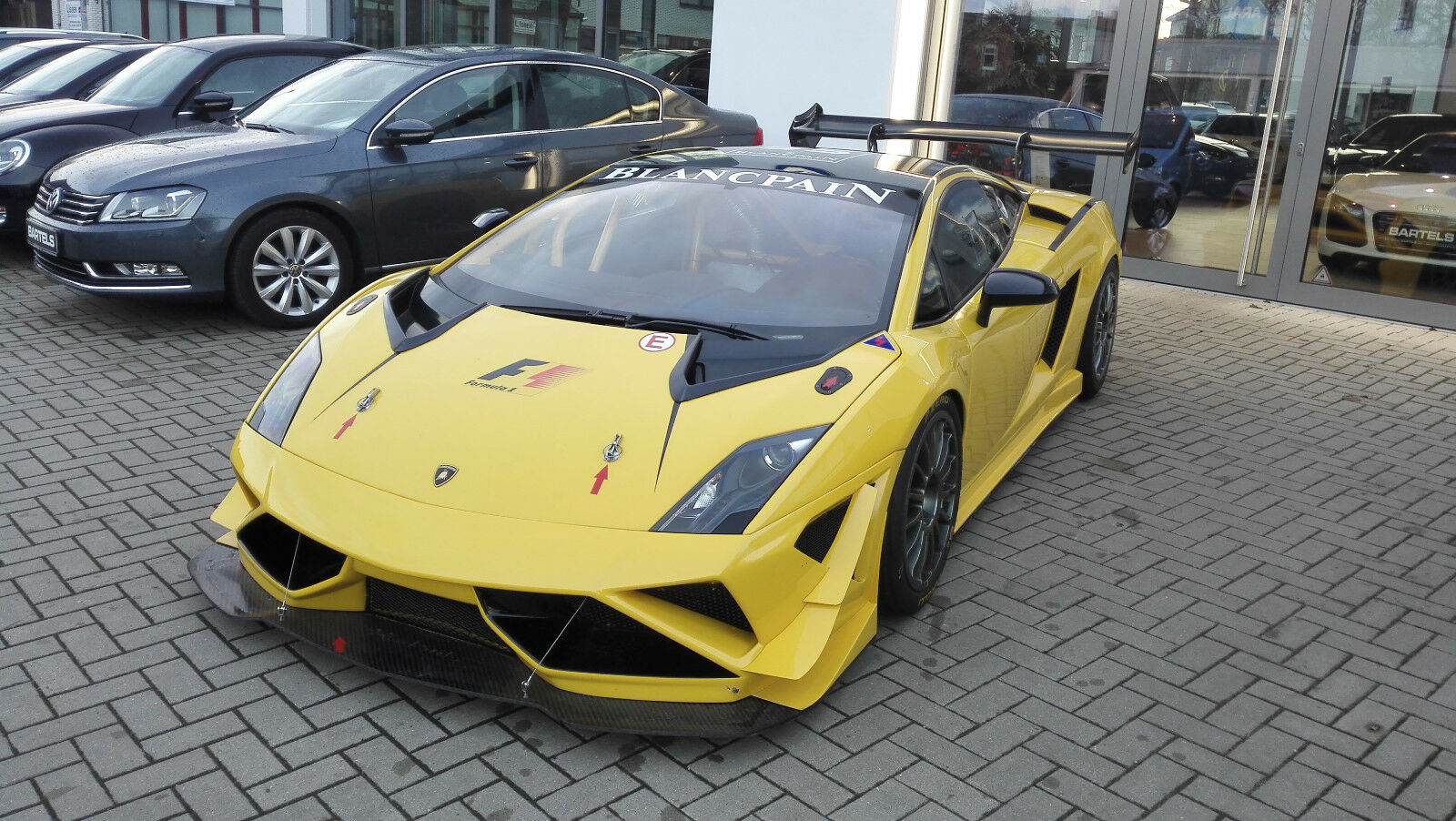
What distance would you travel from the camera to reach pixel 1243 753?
3.15m

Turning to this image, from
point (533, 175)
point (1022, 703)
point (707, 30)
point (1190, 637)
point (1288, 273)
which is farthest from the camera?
point (707, 30)

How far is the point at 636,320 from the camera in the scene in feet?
12.4

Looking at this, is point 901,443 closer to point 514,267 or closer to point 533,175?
point 514,267

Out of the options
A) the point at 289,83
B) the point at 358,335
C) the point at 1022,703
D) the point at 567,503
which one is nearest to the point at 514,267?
the point at 358,335

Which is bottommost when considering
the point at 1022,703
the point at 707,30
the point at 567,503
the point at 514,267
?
the point at 1022,703

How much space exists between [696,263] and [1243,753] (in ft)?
7.32

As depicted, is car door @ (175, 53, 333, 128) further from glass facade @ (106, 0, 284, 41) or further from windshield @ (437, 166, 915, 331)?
glass facade @ (106, 0, 284, 41)

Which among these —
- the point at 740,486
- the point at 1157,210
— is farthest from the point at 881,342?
the point at 1157,210

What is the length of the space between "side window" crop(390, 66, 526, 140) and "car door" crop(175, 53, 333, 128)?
193 cm

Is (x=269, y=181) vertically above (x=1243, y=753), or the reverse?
(x=269, y=181)

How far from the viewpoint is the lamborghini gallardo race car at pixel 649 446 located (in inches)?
116

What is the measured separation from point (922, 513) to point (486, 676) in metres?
1.44

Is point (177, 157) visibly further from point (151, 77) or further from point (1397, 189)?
point (1397, 189)

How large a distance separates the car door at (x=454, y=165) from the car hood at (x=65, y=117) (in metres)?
2.69
